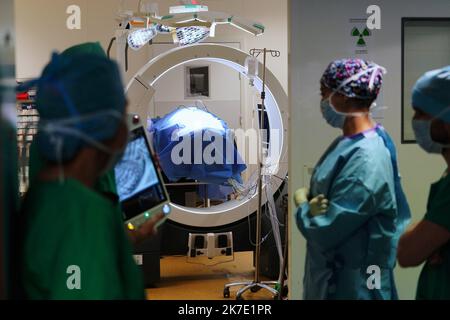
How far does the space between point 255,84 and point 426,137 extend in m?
2.58

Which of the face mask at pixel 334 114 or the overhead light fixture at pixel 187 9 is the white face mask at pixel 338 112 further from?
the overhead light fixture at pixel 187 9

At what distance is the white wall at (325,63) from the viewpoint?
2.28 metres

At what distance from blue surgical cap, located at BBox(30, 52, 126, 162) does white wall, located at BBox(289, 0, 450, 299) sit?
1.27 metres

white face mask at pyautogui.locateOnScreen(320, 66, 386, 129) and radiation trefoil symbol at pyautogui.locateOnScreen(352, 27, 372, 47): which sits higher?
radiation trefoil symbol at pyautogui.locateOnScreen(352, 27, 372, 47)

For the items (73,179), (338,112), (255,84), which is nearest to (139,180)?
(73,179)

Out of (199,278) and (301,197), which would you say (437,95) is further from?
(199,278)

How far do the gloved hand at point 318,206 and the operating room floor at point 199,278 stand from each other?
2.03 metres

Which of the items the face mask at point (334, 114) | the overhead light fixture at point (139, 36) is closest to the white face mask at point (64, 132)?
the face mask at point (334, 114)

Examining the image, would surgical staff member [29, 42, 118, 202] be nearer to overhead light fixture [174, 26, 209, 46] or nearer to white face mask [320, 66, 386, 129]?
white face mask [320, 66, 386, 129]

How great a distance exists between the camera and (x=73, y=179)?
3.52 ft

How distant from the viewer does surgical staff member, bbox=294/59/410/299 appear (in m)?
1.61

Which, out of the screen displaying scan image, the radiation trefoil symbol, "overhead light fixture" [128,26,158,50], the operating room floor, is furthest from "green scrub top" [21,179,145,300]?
the operating room floor
